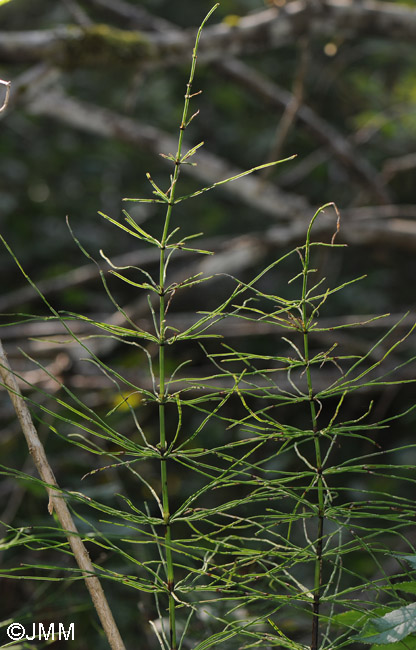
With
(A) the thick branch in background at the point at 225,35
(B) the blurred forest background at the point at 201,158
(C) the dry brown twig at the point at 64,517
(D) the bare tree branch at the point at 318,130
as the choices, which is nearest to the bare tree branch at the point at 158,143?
(B) the blurred forest background at the point at 201,158

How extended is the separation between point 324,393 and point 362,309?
2501 millimetres

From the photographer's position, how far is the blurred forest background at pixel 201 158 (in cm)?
206

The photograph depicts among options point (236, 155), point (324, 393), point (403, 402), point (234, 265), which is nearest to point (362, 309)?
point (403, 402)

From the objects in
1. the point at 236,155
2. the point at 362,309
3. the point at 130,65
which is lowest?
the point at 362,309

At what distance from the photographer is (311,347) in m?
2.71

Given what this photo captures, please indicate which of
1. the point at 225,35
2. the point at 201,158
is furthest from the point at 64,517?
the point at 201,158

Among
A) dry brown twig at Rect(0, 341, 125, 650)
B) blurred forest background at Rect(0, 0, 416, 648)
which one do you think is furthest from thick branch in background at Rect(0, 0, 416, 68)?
dry brown twig at Rect(0, 341, 125, 650)

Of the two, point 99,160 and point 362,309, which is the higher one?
point 99,160

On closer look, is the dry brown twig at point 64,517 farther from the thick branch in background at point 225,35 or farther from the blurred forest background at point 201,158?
the thick branch in background at point 225,35

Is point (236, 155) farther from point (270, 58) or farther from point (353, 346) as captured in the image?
point (353, 346)

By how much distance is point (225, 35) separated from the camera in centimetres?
209

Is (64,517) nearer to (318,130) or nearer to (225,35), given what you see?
(225,35)

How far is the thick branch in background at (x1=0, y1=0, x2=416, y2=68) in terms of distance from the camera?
1.96 meters

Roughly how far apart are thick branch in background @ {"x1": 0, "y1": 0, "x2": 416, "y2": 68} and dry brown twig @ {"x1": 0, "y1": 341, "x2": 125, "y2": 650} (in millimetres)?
1562
